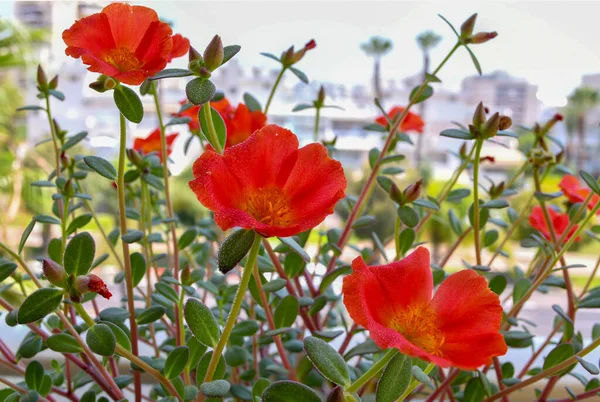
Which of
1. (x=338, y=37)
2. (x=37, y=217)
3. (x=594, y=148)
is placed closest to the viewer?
(x=37, y=217)

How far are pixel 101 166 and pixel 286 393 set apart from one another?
23 centimetres

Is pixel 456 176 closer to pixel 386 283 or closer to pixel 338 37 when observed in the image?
pixel 386 283

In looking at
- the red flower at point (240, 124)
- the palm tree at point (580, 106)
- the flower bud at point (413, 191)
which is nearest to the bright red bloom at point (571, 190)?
the flower bud at point (413, 191)

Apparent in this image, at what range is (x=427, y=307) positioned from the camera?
368 mm

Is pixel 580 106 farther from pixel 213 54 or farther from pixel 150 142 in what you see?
pixel 213 54

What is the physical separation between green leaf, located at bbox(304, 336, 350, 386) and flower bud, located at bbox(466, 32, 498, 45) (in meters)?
0.33

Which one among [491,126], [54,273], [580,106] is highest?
[580,106]

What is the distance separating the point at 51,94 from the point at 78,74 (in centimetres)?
465

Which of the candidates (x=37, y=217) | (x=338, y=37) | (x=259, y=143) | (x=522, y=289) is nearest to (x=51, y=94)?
(x=37, y=217)

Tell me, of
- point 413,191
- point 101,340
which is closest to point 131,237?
point 101,340

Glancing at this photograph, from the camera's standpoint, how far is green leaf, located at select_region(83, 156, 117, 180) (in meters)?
0.43

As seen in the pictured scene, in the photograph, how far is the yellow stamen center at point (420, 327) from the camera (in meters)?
0.34

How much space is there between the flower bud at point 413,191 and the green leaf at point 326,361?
193mm

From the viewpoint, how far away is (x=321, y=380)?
0.57m
